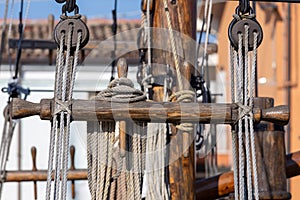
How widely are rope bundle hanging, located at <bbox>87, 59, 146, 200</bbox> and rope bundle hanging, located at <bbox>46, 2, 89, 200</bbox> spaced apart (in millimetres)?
104

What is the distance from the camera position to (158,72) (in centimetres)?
209

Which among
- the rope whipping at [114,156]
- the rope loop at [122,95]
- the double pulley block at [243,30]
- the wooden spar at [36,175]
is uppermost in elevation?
the double pulley block at [243,30]

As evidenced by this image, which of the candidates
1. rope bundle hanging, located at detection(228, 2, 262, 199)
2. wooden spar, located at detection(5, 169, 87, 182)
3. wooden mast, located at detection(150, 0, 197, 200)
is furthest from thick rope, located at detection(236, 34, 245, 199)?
wooden spar, located at detection(5, 169, 87, 182)

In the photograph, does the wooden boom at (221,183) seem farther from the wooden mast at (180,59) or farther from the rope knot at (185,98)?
the rope knot at (185,98)

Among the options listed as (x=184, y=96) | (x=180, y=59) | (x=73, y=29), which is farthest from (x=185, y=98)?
(x=73, y=29)

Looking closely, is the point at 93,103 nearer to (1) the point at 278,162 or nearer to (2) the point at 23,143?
(1) the point at 278,162

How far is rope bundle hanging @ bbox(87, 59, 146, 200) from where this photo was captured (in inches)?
60.1

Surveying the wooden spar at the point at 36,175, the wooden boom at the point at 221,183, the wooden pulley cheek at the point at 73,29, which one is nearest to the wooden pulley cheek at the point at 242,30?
the wooden pulley cheek at the point at 73,29

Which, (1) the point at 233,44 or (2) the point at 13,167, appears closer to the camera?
(1) the point at 233,44

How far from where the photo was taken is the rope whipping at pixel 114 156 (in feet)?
4.98

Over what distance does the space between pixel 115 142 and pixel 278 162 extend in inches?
31.8

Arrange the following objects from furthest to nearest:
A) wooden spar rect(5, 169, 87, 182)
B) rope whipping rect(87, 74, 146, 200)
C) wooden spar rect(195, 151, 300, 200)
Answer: wooden spar rect(5, 169, 87, 182), wooden spar rect(195, 151, 300, 200), rope whipping rect(87, 74, 146, 200)

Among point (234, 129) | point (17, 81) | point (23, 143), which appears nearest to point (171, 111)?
point (234, 129)

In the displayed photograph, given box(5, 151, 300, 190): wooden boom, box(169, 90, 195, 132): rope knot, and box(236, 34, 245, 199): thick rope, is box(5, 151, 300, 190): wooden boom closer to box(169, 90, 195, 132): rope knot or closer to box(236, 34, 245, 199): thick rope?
box(169, 90, 195, 132): rope knot
